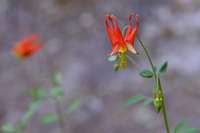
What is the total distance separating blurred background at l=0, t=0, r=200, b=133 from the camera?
4.20 meters

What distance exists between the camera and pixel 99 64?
5008mm

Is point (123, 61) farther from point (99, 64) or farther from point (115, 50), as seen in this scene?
point (99, 64)

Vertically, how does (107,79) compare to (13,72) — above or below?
below

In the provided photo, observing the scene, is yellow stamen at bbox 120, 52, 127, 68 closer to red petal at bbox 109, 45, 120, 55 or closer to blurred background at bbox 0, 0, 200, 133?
red petal at bbox 109, 45, 120, 55

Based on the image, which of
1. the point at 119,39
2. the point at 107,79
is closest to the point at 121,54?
the point at 119,39

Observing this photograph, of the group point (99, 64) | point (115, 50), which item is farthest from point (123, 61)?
point (99, 64)

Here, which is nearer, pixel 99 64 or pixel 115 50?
pixel 115 50

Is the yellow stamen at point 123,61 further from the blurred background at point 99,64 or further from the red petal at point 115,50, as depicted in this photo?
the blurred background at point 99,64

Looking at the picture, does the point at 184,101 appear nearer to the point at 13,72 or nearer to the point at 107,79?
the point at 107,79

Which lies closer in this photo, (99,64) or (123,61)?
(123,61)

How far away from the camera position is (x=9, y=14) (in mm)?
6773

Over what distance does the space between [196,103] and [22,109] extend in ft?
9.57

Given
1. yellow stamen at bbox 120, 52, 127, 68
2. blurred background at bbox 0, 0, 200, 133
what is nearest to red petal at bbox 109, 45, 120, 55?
yellow stamen at bbox 120, 52, 127, 68

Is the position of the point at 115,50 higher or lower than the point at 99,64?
lower
